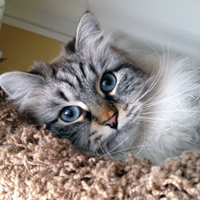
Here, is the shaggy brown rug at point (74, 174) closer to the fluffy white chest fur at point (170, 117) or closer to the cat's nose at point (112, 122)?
the cat's nose at point (112, 122)

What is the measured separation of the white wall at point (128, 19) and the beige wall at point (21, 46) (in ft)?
0.15

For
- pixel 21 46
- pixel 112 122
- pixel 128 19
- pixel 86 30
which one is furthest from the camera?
pixel 21 46

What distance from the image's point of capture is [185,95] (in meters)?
0.94

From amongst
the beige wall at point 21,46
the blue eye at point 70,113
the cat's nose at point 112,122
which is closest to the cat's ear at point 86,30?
the blue eye at point 70,113

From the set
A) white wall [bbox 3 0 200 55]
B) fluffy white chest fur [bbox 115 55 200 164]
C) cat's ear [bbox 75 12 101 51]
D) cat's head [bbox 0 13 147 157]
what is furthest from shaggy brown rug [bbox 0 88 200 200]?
white wall [bbox 3 0 200 55]

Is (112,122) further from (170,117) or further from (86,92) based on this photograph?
(170,117)

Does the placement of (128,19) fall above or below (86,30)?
above

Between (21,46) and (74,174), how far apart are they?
4.16ft

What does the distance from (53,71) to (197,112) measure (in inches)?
25.9

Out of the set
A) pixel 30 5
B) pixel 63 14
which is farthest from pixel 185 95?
pixel 30 5

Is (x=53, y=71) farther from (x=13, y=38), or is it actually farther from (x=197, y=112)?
(x=13, y=38)

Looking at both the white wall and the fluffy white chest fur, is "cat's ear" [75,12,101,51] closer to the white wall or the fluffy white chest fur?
the white wall

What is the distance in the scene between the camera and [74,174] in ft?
1.94

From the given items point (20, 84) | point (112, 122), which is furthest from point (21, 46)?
point (112, 122)
